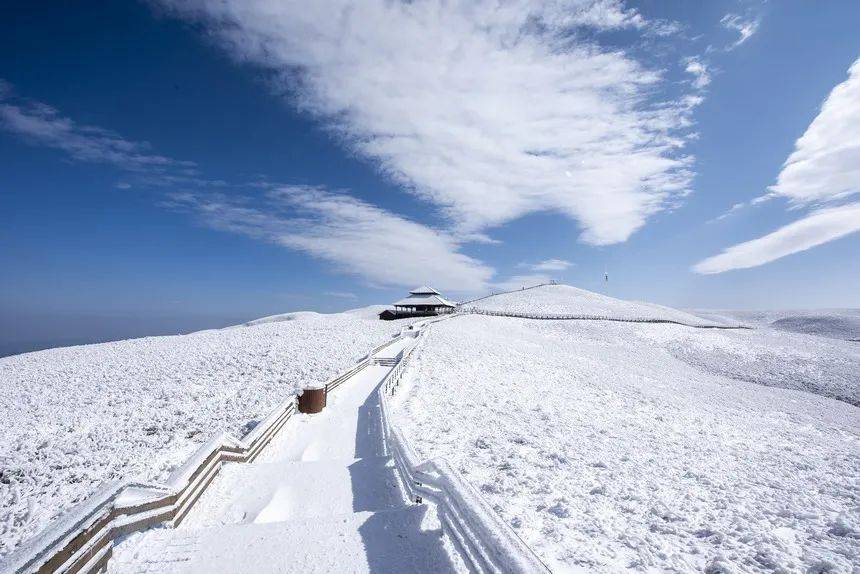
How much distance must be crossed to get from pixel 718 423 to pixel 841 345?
46167 mm

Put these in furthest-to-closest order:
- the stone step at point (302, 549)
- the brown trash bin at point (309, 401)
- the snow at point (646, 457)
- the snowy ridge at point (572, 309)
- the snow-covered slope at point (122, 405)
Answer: the snowy ridge at point (572, 309)
the brown trash bin at point (309, 401)
the snow-covered slope at point (122, 405)
the snow at point (646, 457)
the stone step at point (302, 549)

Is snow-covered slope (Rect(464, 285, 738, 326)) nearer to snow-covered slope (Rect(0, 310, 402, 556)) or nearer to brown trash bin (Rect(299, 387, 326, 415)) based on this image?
snow-covered slope (Rect(0, 310, 402, 556))

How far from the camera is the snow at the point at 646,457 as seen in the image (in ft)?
19.9

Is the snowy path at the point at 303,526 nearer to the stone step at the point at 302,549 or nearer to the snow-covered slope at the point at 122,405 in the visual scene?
the stone step at the point at 302,549

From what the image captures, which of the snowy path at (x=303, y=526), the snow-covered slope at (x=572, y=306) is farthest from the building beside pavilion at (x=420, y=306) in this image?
the snowy path at (x=303, y=526)

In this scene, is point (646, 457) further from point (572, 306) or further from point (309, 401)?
point (572, 306)

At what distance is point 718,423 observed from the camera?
1708 centimetres

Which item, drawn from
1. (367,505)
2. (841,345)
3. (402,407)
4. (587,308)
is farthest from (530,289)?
(367,505)

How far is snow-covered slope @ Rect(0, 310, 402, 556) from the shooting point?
960 cm

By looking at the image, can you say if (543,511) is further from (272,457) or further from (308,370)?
(308,370)

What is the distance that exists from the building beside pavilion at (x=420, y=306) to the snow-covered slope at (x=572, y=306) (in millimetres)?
9919

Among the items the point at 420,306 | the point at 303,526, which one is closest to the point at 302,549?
the point at 303,526

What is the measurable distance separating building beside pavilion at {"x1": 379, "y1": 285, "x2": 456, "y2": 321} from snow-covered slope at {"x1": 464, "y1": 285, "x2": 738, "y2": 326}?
32.5ft

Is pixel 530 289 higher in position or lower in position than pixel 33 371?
higher
